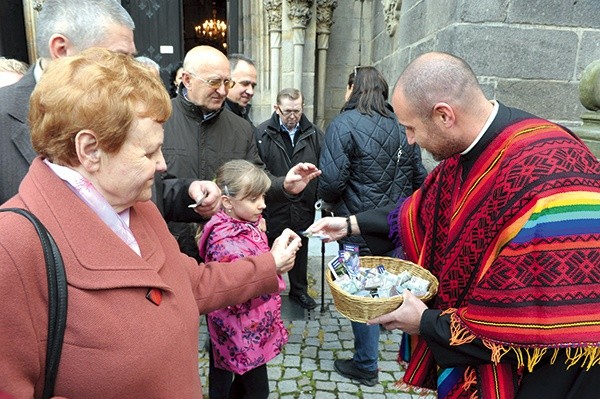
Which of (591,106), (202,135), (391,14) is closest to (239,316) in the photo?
(202,135)

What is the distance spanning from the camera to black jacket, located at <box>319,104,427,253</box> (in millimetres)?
3316

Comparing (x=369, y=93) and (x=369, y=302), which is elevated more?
(x=369, y=93)

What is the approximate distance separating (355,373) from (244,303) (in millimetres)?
1464

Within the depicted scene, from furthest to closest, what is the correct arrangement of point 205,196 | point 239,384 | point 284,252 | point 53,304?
point 239,384, point 205,196, point 284,252, point 53,304

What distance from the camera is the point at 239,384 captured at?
262cm

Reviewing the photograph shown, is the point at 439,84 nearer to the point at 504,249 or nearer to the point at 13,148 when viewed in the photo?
the point at 504,249

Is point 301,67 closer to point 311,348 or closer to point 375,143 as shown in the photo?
point 375,143

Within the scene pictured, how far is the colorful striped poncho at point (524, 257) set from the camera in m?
1.37

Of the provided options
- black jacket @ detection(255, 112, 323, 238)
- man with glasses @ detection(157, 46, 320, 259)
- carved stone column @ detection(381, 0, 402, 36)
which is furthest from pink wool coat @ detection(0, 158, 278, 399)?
carved stone column @ detection(381, 0, 402, 36)

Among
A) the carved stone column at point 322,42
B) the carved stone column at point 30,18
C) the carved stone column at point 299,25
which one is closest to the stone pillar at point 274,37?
the carved stone column at point 299,25

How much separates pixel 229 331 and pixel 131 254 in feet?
4.46

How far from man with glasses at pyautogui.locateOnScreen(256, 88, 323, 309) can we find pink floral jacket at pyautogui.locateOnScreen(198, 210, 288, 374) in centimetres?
169

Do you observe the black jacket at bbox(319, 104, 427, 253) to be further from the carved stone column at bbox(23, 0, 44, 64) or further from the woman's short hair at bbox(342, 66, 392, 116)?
the carved stone column at bbox(23, 0, 44, 64)

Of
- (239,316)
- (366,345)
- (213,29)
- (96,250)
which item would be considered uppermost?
(213,29)
